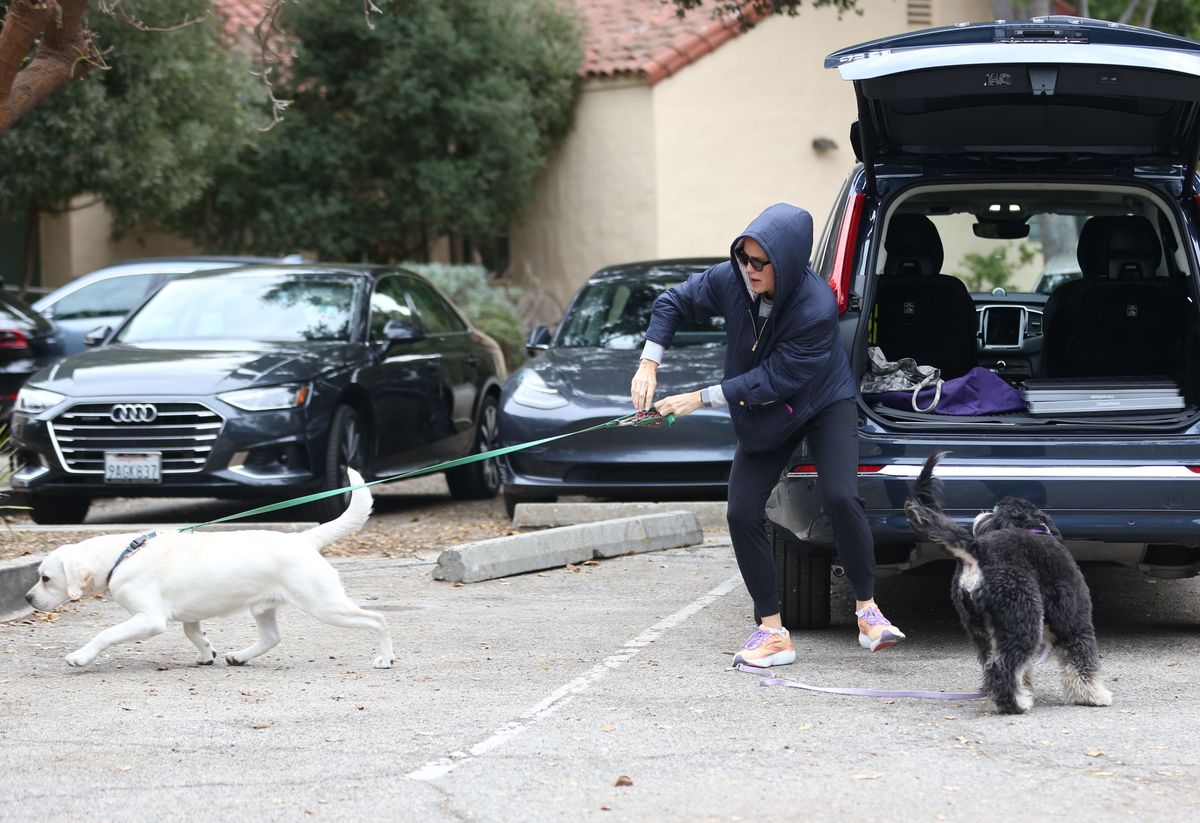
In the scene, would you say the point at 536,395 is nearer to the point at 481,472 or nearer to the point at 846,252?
the point at 481,472

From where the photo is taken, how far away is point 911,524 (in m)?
6.14

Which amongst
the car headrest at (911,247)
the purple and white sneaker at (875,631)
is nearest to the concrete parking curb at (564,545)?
the car headrest at (911,247)

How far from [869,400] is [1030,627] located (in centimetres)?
160

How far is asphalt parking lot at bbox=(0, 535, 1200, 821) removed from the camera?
4.69m

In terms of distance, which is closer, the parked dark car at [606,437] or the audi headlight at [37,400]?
the audi headlight at [37,400]

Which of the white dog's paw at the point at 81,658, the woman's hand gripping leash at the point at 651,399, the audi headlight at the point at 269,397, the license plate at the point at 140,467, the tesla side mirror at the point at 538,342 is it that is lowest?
the white dog's paw at the point at 81,658

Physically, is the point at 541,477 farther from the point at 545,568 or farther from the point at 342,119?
the point at 342,119

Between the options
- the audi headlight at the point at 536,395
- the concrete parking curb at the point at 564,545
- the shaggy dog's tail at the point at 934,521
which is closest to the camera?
the shaggy dog's tail at the point at 934,521

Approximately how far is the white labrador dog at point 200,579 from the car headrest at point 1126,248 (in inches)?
155

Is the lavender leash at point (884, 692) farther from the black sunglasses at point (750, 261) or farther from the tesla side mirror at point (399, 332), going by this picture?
the tesla side mirror at point (399, 332)

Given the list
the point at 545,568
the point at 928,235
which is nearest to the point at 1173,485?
the point at 928,235

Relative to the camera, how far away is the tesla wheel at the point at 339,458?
10.2m

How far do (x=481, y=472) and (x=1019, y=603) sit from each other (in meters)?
7.39

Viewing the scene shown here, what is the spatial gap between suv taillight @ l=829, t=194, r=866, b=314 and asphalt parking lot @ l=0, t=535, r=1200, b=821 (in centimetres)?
148
